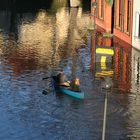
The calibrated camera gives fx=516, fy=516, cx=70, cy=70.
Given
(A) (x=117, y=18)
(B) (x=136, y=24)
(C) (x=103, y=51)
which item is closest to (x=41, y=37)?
(A) (x=117, y=18)

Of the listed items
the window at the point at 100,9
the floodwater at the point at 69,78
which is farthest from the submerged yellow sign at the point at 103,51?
the window at the point at 100,9

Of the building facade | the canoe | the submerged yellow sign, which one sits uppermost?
the building facade

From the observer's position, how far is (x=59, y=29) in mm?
72438

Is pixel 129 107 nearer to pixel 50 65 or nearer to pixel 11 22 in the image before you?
pixel 50 65

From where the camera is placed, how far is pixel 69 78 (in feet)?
139

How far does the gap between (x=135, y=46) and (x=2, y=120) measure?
89.6 feet

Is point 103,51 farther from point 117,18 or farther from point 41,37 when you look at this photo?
point 41,37

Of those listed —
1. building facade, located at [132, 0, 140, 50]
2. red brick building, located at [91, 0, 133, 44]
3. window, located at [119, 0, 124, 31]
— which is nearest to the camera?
building facade, located at [132, 0, 140, 50]

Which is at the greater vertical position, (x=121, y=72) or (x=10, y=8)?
(x=10, y=8)

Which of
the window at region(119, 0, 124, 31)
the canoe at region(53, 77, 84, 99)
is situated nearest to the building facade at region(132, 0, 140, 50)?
the window at region(119, 0, 124, 31)

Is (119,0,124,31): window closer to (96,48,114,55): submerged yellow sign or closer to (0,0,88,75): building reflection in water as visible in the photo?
(0,0,88,75): building reflection in water

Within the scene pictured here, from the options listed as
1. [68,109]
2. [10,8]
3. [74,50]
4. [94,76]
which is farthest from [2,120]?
[10,8]

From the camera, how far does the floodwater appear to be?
30.0 metres

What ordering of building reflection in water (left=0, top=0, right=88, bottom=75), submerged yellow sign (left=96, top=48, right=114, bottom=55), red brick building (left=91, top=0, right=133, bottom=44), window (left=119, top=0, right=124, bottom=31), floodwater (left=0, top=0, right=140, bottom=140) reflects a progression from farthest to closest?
window (left=119, top=0, right=124, bottom=31) < red brick building (left=91, top=0, right=133, bottom=44) < building reflection in water (left=0, top=0, right=88, bottom=75) < submerged yellow sign (left=96, top=48, right=114, bottom=55) < floodwater (left=0, top=0, right=140, bottom=140)
